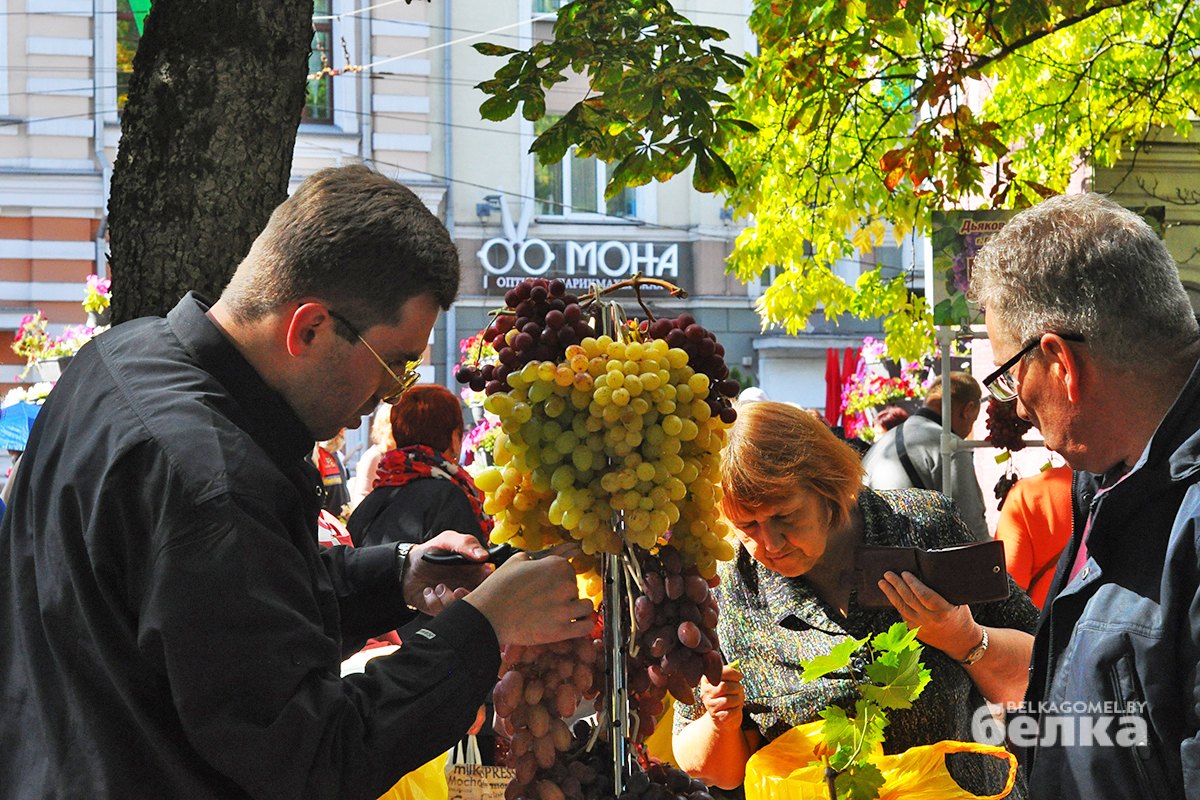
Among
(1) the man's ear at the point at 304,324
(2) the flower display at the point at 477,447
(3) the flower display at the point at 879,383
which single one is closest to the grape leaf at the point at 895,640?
(1) the man's ear at the point at 304,324

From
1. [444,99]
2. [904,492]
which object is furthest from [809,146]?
[444,99]

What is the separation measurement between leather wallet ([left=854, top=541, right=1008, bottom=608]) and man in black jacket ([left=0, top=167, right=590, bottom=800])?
33.9 inches

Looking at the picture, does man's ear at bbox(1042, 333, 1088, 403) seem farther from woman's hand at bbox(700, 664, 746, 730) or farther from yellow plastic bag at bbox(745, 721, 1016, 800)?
woman's hand at bbox(700, 664, 746, 730)

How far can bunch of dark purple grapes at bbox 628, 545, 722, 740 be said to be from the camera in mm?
1847

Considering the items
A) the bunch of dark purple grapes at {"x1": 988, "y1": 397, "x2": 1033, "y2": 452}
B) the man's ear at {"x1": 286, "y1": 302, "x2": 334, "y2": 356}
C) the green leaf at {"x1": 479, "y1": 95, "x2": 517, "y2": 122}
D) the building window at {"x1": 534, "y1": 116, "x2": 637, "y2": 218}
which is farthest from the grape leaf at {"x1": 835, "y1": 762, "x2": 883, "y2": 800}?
the building window at {"x1": 534, "y1": 116, "x2": 637, "y2": 218}

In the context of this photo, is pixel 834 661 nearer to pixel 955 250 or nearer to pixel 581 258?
pixel 955 250

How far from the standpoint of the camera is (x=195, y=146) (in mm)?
2824

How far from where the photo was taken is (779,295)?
27.3ft

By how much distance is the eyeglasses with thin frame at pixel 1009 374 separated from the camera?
183 cm

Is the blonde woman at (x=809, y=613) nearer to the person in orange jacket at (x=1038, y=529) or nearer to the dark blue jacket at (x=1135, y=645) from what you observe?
the dark blue jacket at (x=1135, y=645)

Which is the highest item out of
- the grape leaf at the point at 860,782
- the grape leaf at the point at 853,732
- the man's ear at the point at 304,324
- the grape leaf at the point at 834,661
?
the man's ear at the point at 304,324

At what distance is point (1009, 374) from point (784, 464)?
85cm

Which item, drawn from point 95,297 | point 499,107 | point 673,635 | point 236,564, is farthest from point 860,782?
point 95,297

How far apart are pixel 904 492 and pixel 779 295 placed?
5483 mm
